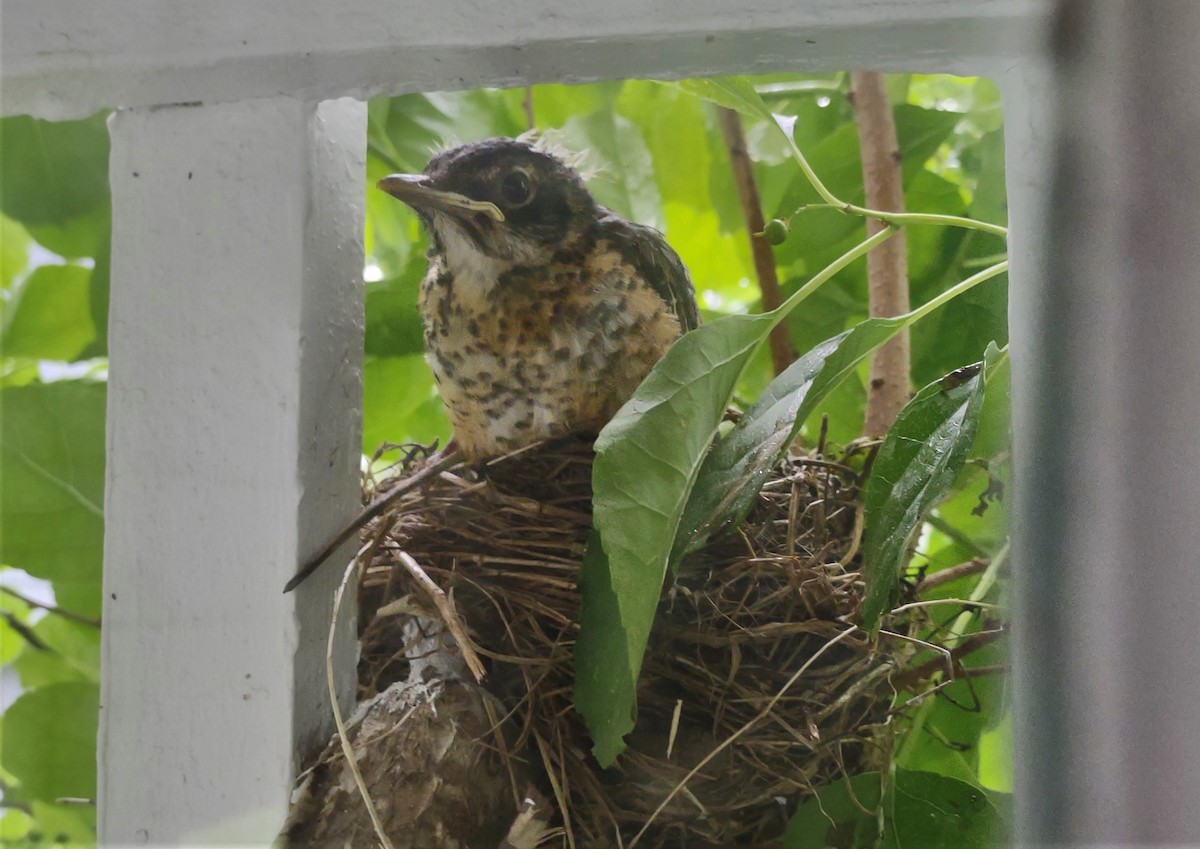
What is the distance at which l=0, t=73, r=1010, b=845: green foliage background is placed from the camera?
0.91 meters

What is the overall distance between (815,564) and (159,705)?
486mm

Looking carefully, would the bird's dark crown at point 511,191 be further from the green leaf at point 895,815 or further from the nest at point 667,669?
the green leaf at point 895,815

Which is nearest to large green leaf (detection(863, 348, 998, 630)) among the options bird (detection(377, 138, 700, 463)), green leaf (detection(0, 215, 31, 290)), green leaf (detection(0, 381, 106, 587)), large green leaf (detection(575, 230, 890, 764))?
large green leaf (detection(575, 230, 890, 764))

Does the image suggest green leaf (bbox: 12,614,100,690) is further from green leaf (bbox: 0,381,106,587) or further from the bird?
the bird

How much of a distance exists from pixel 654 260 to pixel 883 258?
263 mm

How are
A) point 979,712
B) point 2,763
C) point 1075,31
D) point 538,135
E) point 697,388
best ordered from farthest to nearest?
point 538,135 → point 2,763 → point 979,712 → point 697,388 → point 1075,31

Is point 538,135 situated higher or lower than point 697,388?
higher

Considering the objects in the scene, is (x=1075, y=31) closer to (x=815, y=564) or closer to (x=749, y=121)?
(x=815, y=564)

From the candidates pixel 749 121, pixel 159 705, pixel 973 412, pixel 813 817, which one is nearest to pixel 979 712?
pixel 813 817

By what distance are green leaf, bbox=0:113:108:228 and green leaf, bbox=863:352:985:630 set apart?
819 millimetres

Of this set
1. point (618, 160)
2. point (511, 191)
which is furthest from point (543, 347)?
point (618, 160)

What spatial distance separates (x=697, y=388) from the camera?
1.96 ft

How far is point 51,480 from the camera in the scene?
0.91 metres

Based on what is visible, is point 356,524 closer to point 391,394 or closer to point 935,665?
point 391,394
